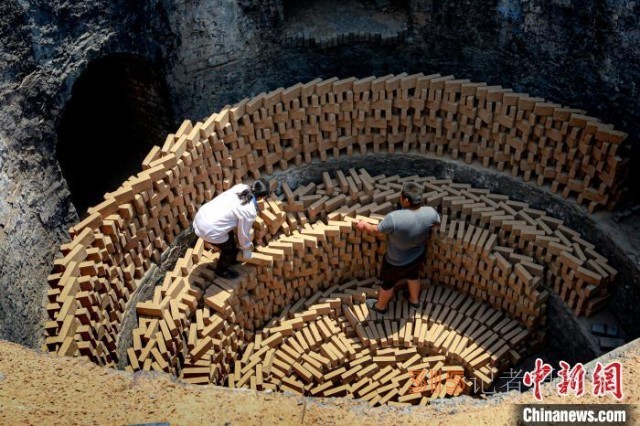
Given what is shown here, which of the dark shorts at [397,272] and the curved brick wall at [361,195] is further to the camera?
the dark shorts at [397,272]

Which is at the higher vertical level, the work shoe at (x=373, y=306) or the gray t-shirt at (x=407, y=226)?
the gray t-shirt at (x=407, y=226)

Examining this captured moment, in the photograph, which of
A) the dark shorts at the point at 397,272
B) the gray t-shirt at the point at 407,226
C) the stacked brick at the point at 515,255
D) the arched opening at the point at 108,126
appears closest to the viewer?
the gray t-shirt at the point at 407,226

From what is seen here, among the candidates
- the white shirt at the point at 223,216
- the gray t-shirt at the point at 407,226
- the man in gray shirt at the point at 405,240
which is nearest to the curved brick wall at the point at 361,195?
the man in gray shirt at the point at 405,240

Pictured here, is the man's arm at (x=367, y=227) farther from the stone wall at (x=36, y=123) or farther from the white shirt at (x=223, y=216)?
the stone wall at (x=36, y=123)

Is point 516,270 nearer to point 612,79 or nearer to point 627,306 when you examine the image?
point 627,306

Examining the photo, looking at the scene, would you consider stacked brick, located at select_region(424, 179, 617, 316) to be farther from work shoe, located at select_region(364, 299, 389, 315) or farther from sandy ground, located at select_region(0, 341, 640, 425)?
sandy ground, located at select_region(0, 341, 640, 425)

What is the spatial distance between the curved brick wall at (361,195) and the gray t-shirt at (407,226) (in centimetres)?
70

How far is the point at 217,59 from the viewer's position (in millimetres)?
8031

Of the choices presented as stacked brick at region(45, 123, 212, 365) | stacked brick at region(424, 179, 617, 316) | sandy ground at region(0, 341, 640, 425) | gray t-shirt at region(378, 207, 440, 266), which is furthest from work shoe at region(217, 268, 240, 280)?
sandy ground at region(0, 341, 640, 425)

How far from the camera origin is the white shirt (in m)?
6.50

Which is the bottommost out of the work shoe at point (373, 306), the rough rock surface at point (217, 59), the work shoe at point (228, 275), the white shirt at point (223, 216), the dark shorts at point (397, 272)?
the work shoe at point (373, 306)

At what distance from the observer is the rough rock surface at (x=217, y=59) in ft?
20.1

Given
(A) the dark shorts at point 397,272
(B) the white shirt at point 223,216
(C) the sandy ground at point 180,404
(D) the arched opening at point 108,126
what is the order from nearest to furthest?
(C) the sandy ground at point 180,404
(B) the white shirt at point 223,216
(A) the dark shorts at point 397,272
(D) the arched opening at point 108,126

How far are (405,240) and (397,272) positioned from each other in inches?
22.4
